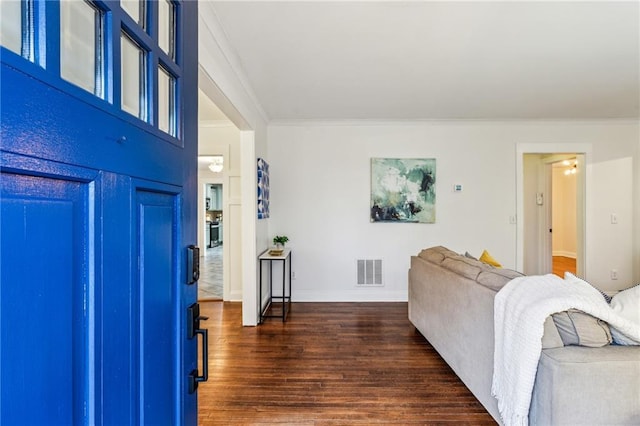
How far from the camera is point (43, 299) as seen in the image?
48cm

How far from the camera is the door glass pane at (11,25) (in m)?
0.43

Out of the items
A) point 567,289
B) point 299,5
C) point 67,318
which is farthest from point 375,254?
point 67,318

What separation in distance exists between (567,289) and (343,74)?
237 centimetres

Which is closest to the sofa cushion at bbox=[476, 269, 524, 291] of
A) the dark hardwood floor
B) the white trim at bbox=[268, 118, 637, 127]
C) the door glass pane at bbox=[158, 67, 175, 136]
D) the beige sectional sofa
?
the beige sectional sofa

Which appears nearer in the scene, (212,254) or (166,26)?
(166,26)

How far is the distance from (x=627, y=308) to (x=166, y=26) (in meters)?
2.24

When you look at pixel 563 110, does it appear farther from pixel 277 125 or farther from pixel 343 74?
pixel 277 125

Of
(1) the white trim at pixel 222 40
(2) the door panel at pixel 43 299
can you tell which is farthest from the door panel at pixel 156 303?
(1) the white trim at pixel 222 40

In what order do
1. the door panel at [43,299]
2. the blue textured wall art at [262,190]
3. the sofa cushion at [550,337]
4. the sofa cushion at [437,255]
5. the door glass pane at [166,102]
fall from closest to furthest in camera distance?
1. the door panel at [43,299]
2. the door glass pane at [166,102]
3. the sofa cushion at [550,337]
4. the sofa cushion at [437,255]
5. the blue textured wall art at [262,190]

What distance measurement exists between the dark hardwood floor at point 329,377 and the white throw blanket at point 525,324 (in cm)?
51

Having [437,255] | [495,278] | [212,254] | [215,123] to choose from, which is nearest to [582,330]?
[495,278]

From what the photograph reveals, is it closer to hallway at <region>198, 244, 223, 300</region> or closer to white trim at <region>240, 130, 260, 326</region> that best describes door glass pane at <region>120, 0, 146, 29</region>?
white trim at <region>240, 130, 260, 326</region>

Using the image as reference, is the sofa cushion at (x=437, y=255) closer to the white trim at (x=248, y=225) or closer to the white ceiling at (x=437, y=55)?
the white ceiling at (x=437, y=55)

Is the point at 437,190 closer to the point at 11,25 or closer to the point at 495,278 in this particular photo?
the point at 495,278
